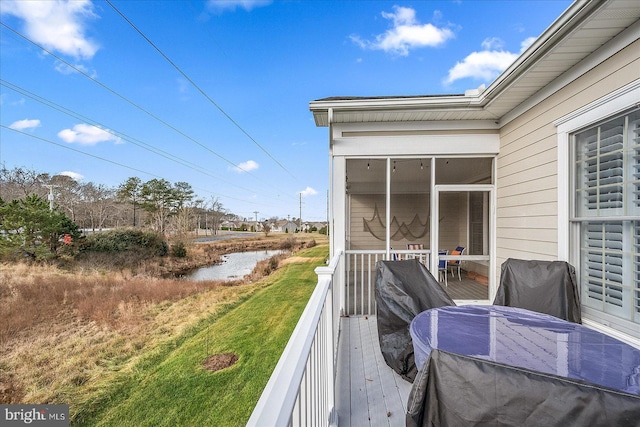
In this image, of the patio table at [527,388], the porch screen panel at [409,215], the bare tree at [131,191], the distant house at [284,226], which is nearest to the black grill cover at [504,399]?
the patio table at [527,388]

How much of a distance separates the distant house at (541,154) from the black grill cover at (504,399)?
2421mm

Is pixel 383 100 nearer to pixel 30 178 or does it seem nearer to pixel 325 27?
pixel 325 27

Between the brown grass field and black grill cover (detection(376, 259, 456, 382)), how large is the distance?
6574 mm

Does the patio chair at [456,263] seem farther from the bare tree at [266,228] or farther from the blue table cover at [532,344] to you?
the bare tree at [266,228]

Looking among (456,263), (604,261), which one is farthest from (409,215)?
(604,261)

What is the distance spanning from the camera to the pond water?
13.0 metres

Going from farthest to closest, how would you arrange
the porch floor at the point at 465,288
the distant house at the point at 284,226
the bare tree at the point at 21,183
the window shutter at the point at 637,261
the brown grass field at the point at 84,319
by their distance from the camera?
the distant house at the point at 284,226 < the bare tree at the point at 21,183 < the brown grass field at the point at 84,319 < the porch floor at the point at 465,288 < the window shutter at the point at 637,261

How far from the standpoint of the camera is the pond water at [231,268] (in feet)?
42.6

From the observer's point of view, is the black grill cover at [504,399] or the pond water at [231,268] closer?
the black grill cover at [504,399]

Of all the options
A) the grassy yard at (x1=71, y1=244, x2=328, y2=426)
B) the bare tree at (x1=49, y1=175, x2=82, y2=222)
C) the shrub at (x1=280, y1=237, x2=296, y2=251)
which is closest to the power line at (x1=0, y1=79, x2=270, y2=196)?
the bare tree at (x1=49, y1=175, x2=82, y2=222)

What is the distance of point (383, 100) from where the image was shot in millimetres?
3578

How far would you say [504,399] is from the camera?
0.65 m

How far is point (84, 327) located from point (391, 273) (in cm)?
1004

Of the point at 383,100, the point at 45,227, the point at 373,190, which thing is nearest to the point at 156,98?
the point at 45,227
